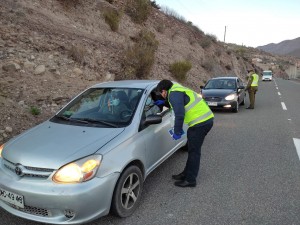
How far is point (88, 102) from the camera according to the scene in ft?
16.0

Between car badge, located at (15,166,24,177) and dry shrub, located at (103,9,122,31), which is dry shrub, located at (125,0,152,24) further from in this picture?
car badge, located at (15,166,24,177)

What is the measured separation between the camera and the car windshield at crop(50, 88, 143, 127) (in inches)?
168

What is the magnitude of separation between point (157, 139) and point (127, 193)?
107 centimetres

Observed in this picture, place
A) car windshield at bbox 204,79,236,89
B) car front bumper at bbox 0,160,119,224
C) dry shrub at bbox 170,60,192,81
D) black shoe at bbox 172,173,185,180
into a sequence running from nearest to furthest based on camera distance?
car front bumper at bbox 0,160,119,224
black shoe at bbox 172,173,185,180
car windshield at bbox 204,79,236,89
dry shrub at bbox 170,60,192,81

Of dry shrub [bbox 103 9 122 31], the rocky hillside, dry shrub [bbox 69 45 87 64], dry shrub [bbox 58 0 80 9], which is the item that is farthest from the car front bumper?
dry shrub [bbox 103 9 122 31]

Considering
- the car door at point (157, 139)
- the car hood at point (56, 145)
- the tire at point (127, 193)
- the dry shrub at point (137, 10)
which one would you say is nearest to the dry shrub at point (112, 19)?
the dry shrub at point (137, 10)

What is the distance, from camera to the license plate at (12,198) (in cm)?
318

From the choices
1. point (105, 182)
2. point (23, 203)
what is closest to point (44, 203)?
point (23, 203)

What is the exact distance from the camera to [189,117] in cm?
448

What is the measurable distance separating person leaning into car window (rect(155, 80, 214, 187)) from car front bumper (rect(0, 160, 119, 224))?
1497 mm

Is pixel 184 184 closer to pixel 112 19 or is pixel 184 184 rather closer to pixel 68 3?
pixel 68 3

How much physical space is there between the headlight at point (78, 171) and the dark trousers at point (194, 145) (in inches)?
67.5

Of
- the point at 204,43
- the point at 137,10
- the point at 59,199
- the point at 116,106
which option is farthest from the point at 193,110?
the point at 204,43

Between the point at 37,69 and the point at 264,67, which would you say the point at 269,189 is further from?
the point at 264,67
